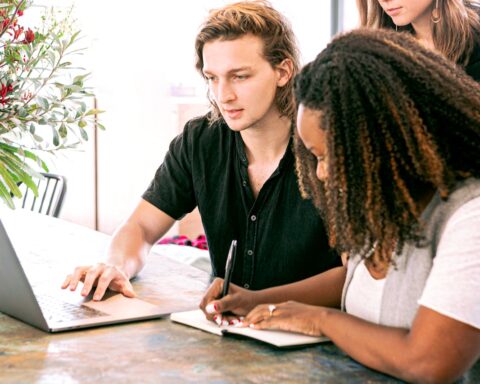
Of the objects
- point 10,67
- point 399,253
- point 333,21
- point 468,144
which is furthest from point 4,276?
point 333,21

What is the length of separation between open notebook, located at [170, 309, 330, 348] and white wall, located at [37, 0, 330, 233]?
3.07 meters

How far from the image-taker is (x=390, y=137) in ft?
3.75

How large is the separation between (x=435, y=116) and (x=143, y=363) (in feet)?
1.87

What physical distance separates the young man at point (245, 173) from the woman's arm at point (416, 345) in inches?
25.8

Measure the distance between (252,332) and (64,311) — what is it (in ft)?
1.29

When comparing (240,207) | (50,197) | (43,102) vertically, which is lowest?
(50,197)

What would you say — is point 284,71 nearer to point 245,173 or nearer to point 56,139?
point 245,173

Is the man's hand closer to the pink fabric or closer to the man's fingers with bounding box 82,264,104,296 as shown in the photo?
the man's fingers with bounding box 82,264,104,296

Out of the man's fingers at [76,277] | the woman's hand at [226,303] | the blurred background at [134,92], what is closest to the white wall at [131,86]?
the blurred background at [134,92]

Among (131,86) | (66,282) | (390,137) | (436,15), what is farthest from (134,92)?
(390,137)

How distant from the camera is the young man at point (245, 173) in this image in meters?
1.89

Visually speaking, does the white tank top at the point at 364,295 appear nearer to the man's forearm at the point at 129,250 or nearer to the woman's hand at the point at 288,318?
the woman's hand at the point at 288,318

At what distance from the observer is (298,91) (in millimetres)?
1308

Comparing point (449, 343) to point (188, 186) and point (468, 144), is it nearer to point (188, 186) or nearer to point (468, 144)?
point (468, 144)
